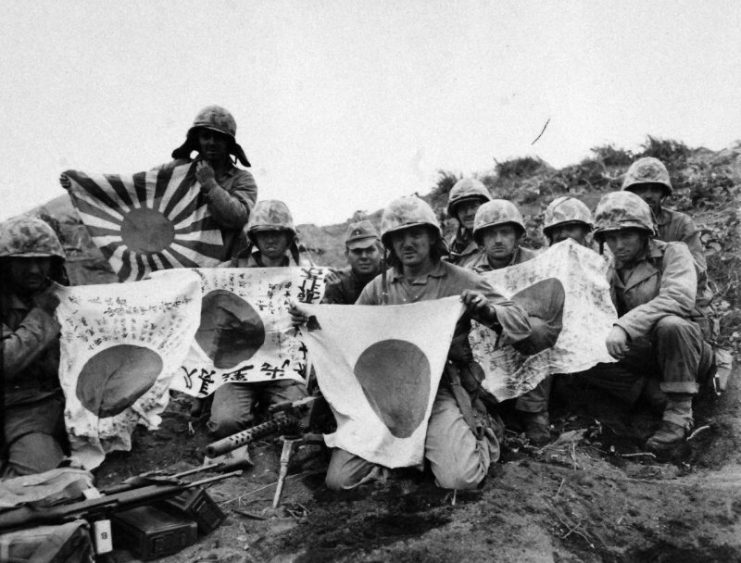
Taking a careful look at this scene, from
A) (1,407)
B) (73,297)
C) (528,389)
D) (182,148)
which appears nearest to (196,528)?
(1,407)

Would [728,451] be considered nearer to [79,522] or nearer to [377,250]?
[377,250]

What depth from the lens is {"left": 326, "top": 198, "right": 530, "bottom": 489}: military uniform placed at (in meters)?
4.82

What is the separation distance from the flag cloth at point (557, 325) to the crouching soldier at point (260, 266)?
206cm

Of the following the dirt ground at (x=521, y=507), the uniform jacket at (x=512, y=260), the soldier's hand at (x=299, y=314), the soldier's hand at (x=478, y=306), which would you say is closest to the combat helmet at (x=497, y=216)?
the uniform jacket at (x=512, y=260)

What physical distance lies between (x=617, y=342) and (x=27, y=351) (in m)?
5.20

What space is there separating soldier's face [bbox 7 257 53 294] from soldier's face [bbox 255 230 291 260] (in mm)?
2113

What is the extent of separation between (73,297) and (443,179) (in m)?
13.7

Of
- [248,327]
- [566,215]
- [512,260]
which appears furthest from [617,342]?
[248,327]

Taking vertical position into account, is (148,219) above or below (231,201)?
below

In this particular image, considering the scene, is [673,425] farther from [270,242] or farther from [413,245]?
[270,242]

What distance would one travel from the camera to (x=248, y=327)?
661cm

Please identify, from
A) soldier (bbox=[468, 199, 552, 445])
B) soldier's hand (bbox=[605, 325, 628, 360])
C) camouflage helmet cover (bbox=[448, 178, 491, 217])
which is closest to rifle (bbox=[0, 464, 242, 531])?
soldier's hand (bbox=[605, 325, 628, 360])

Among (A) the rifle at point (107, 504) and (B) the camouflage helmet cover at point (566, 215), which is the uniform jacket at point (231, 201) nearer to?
(A) the rifle at point (107, 504)

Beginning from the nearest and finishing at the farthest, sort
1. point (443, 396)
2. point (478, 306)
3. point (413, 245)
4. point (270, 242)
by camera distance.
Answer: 1. point (478, 306)
2. point (443, 396)
3. point (413, 245)
4. point (270, 242)
